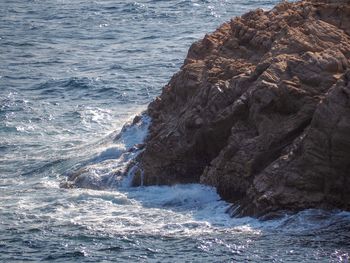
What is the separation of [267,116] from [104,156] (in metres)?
6.35

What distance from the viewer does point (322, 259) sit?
17.2 metres

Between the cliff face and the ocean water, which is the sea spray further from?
the cliff face

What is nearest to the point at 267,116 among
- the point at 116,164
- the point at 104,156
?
the point at 116,164

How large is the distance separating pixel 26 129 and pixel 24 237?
10.3 m

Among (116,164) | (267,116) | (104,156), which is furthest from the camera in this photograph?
(104,156)

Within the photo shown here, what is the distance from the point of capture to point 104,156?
2598 centimetres

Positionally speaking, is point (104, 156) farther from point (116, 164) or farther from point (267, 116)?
point (267, 116)


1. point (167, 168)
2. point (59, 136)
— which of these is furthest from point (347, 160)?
point (59, 136)

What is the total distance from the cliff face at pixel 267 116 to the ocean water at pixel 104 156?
0.52 m

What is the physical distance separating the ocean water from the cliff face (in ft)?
1.72

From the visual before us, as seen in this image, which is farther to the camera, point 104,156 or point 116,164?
point 104,156

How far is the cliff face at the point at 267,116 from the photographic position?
63.8ft

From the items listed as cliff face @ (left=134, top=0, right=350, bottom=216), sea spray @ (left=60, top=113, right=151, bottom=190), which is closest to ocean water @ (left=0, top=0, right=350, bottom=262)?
sea spray @ (left=60, top=113, right=151, bottom=190)

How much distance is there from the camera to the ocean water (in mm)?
18641
